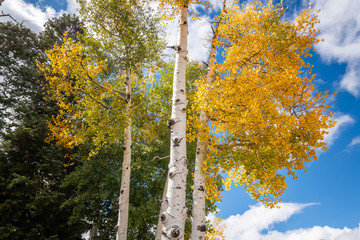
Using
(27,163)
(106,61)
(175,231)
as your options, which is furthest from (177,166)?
(27,163)

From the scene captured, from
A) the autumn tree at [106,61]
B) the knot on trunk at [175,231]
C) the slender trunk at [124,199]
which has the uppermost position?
the autumn tree at [106,61]

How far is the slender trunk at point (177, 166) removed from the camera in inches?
149

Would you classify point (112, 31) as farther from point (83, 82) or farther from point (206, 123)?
point (206, 123)

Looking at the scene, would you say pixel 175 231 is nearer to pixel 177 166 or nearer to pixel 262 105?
pixel 177 166

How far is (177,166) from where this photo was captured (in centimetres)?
427

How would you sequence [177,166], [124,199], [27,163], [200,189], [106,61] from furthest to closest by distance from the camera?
[27,163] → [106,61] → [124,199] → [200,189] → [177,166]

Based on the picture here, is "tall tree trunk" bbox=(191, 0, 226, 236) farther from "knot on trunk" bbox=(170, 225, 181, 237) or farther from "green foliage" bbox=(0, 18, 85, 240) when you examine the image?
"green foliage" bbox=(0, 18, 85, 240)

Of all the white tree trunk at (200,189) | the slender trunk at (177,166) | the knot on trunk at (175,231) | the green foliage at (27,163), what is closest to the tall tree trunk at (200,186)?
the white tree trunk at (200,189)

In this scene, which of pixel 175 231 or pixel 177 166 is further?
pixel 177 166

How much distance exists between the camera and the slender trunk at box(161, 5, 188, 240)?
12.4 ft

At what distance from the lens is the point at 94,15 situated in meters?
9.20

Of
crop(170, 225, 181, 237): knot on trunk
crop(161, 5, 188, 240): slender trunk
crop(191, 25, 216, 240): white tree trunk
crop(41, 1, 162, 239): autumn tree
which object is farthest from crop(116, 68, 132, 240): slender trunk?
crop(170, 225, 181, 237): knot on trunk

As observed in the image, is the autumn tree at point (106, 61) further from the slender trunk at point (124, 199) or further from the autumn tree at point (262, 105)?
the autumn tree at point (262, 105)

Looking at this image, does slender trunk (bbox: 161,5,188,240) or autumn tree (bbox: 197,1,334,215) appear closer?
slender trunk (bbox: 161,5,188,240)
